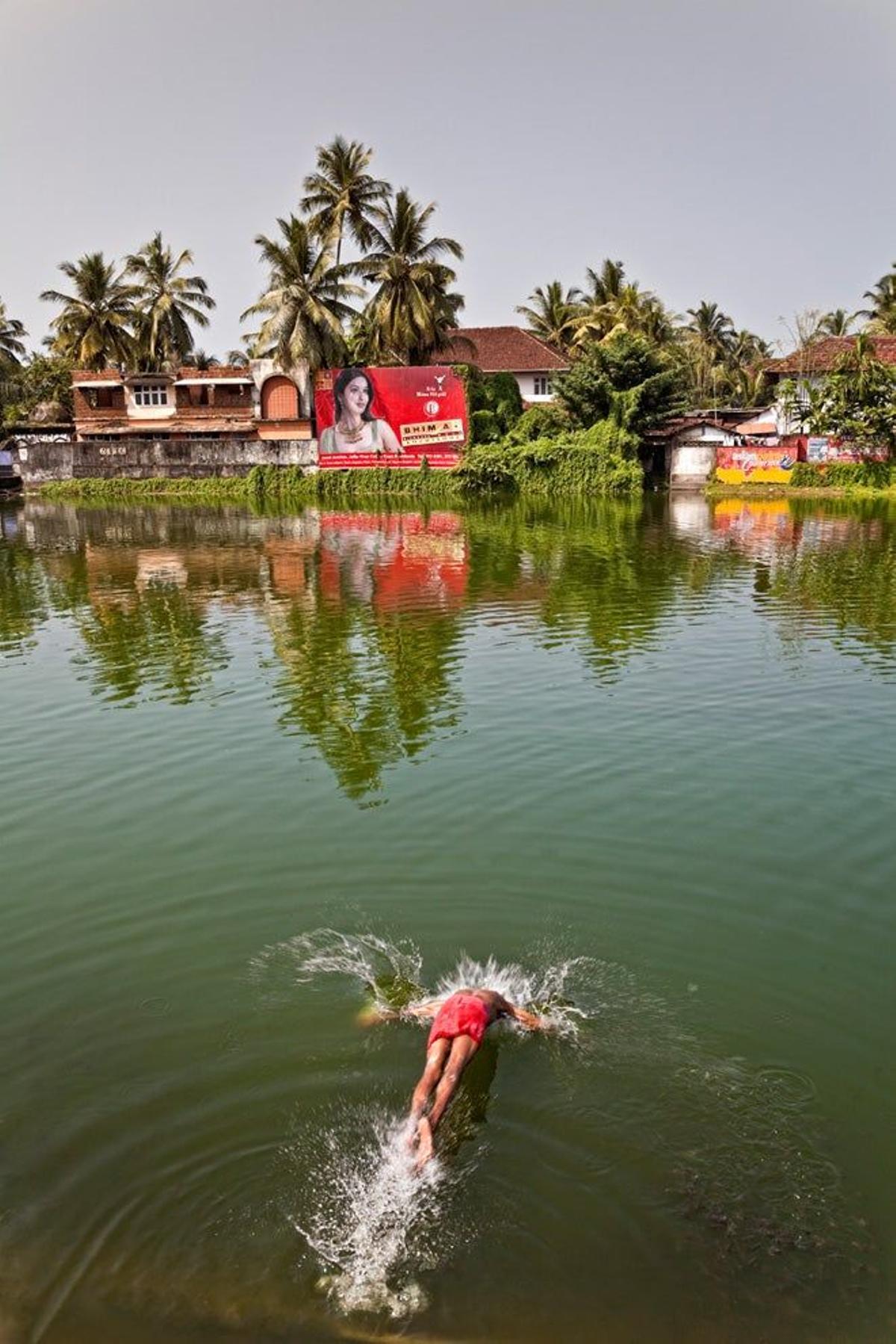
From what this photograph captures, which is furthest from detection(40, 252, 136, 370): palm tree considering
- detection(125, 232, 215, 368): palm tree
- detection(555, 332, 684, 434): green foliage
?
detection(555, 332, 684, 434): green foliage

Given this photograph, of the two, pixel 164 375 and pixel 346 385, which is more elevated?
pixel 164 375

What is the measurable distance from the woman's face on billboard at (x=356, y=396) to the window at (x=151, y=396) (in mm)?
13761

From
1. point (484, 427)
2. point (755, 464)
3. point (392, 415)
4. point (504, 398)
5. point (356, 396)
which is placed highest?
point (356, 396)

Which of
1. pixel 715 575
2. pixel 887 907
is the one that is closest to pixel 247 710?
pixel 887 907

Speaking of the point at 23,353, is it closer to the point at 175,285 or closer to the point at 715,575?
the point at 175,285

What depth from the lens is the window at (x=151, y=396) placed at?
6525 cm

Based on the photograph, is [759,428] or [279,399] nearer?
[759,428]

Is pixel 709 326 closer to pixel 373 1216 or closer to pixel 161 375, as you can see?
pixel 161 375

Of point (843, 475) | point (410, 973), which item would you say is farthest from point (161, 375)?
point (410, 973)

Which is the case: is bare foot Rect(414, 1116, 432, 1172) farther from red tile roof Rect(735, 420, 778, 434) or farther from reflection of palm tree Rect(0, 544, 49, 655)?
red tile roof Rect(735, 420, 778, 434)

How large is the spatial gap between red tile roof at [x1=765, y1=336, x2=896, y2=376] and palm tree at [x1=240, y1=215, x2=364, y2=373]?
26.1 metres

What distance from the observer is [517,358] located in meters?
65.2

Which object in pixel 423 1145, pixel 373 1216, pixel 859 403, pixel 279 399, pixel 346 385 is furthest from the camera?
pixel 279 399

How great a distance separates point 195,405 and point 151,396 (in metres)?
2.89
